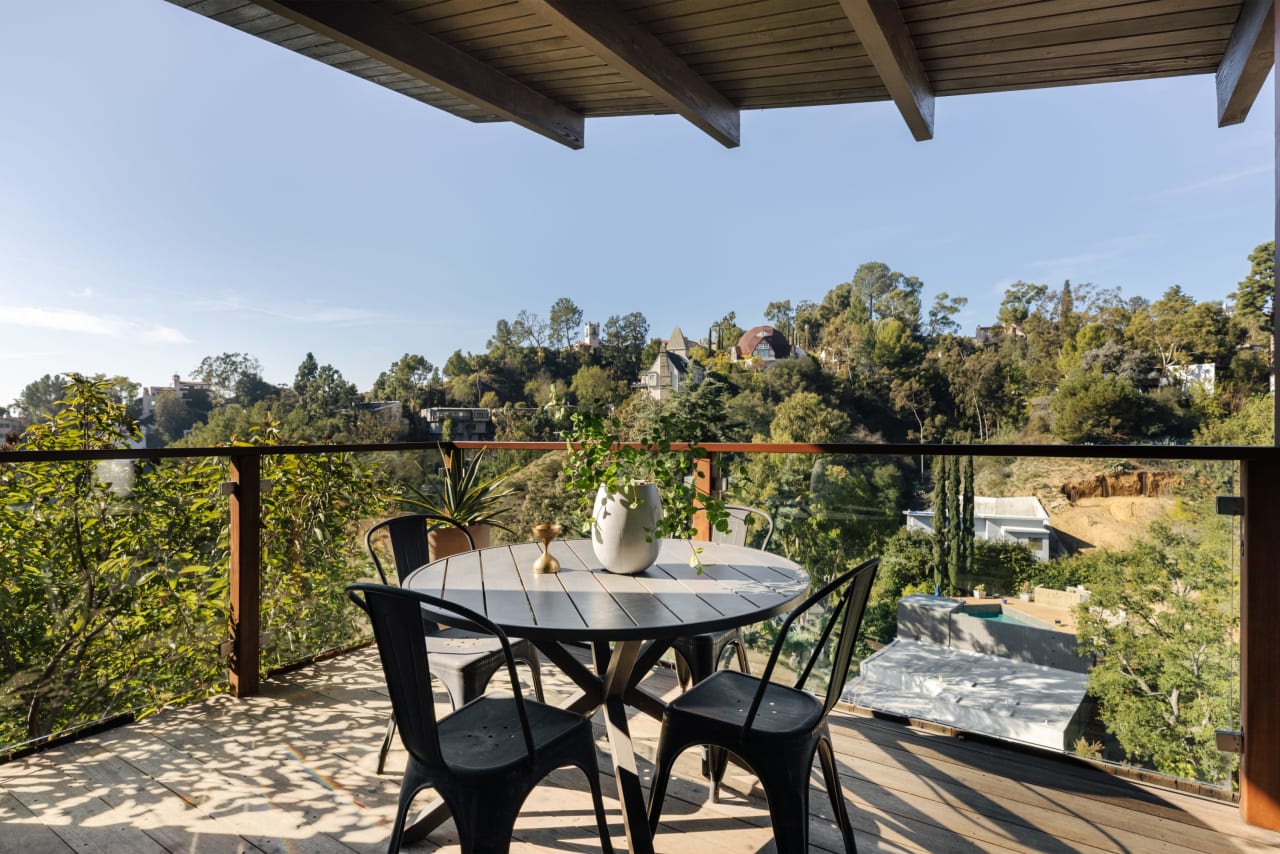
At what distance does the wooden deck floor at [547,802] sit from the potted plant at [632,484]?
→ 0.78m

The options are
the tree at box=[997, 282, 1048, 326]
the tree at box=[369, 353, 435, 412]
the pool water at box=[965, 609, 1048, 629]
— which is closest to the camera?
the pool water at box=[965, 609, 1048, 629]

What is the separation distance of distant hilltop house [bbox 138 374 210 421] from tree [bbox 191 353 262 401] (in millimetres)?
689

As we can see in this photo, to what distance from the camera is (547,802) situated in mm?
2275

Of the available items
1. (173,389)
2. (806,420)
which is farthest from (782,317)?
(173,389)

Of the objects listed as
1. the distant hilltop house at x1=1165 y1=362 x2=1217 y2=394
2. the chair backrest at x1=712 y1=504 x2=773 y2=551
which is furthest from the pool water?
the distant hilltop house at x1=1165 y1=362 x2=1217 y2=394

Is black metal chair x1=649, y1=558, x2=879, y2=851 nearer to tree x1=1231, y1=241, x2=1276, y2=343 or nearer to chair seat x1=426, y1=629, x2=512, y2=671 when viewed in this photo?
chair seat x1=426, y1=629, x2=512, y2=671

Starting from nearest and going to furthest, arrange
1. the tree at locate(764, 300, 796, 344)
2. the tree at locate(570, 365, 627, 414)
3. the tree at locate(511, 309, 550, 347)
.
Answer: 1. the tree at locate(570, 365, 627, 414)
2. the tree at locate(764, 300, 796, 344)
3. the tree at locate(511, 309, 550, 347)

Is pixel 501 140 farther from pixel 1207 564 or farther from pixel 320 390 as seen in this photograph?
pixel 1207 564

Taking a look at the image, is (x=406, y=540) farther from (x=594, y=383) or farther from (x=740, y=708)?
(x=594, y=383)

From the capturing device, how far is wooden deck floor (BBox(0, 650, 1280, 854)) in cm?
205

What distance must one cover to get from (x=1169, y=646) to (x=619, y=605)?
1.89 m

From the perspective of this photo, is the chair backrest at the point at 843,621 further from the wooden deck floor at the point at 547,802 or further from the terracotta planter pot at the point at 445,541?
the terracotta planter pot at the point at 445,541

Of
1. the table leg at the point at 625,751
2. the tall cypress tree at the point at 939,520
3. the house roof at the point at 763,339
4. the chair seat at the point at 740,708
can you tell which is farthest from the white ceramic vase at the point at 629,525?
the house roof at the point at 763,339

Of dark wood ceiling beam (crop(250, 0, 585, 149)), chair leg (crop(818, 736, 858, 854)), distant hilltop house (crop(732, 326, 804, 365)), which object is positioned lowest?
chair leg (crop(818, 736, 858, 854))
